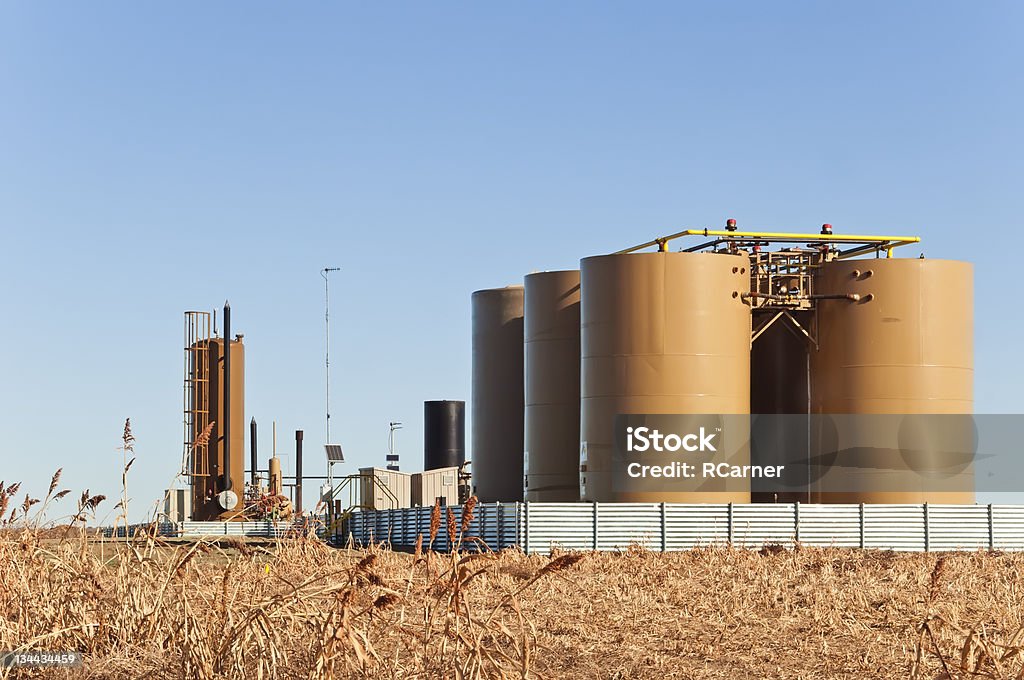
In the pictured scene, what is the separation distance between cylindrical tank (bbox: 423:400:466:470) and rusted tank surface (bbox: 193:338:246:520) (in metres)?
8.80

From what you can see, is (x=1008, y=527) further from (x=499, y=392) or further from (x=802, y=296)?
(x=499, y=392)

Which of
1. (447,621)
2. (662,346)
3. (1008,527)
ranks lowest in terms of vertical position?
(1008,527)

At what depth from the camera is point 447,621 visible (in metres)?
7.64

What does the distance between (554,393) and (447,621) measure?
87.3ft

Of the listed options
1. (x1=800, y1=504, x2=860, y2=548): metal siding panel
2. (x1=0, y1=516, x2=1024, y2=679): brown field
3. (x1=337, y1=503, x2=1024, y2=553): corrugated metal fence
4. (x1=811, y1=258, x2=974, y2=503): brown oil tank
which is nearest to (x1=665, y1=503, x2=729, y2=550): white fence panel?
(x1=337, y1=503, x2=1024, y2=553): corrugated metal fence

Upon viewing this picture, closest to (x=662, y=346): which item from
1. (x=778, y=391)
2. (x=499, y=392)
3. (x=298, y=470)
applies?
(x=778, y=391)

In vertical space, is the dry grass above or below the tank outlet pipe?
below

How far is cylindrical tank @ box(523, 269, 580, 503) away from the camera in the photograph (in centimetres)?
3409

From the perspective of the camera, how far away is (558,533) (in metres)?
28.4

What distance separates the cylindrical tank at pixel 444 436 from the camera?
52.1m

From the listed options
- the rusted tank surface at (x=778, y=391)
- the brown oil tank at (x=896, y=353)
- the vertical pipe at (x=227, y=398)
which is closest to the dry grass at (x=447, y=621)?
the brown oil tank at (x=896, y=353)

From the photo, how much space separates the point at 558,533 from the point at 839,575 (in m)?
7.67

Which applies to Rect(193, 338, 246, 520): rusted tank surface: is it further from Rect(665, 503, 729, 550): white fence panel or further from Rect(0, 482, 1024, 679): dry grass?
Rect(0, 482, 1024, 679): dry grass

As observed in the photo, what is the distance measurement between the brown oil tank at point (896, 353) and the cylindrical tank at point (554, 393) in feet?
20.1
